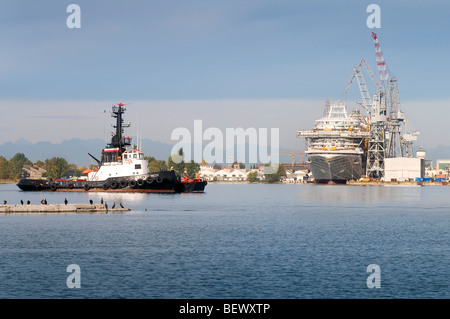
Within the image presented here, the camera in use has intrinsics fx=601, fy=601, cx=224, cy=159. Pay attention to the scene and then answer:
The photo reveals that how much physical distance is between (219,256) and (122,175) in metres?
95.7

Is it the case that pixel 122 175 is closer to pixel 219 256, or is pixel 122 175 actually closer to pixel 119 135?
pixel 119 135

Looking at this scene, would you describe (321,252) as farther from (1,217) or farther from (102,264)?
(1,217)

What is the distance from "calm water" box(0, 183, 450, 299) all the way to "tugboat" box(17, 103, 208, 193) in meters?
54.3

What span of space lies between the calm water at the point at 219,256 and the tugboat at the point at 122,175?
5432 centimetres

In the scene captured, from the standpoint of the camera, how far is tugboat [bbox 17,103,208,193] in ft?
462

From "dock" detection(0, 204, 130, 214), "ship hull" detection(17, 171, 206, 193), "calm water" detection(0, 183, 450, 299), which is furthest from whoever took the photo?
"ship hull" detection(17, 171, 206, 193)

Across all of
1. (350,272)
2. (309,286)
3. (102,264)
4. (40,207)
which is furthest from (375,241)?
(40,207)

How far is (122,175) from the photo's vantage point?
144000mm
